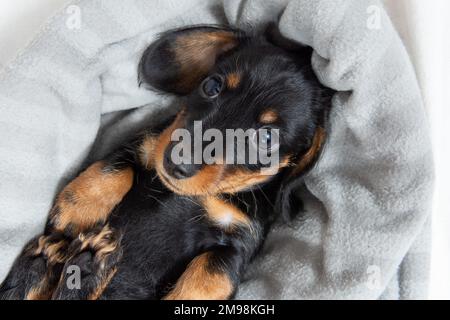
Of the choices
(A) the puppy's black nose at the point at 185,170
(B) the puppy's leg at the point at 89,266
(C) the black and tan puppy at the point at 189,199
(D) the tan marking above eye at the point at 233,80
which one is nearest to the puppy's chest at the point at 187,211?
(C) the black and tan puppy at the point at 189,199

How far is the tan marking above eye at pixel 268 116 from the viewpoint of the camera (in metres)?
1.51

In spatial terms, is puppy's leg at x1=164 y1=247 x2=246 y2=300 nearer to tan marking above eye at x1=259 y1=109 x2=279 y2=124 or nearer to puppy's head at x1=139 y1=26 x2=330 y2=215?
puppy's head at x1=139 y1=26 x2=330 y2=215

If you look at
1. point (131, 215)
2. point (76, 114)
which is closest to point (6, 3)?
point (76, 114)

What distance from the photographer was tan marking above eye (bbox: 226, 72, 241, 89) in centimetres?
155

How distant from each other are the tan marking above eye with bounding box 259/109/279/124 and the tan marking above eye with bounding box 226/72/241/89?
0.41 feet

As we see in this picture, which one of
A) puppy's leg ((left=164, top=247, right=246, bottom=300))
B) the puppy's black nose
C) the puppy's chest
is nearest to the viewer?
the puppy's black nose

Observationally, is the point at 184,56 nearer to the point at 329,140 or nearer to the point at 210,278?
the point at 329,140

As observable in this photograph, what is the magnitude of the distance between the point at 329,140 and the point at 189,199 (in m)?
0.47

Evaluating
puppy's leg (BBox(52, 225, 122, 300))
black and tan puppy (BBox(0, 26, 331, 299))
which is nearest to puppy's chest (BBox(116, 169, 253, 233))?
black and tan puppy (BBox(0, 26, 331, 299))

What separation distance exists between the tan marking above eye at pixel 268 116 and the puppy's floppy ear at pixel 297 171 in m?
0.17

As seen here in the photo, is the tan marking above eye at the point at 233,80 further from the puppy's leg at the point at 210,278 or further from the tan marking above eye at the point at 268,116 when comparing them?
the puppy's leg at the point at 210,278

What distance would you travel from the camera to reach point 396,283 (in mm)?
1591
